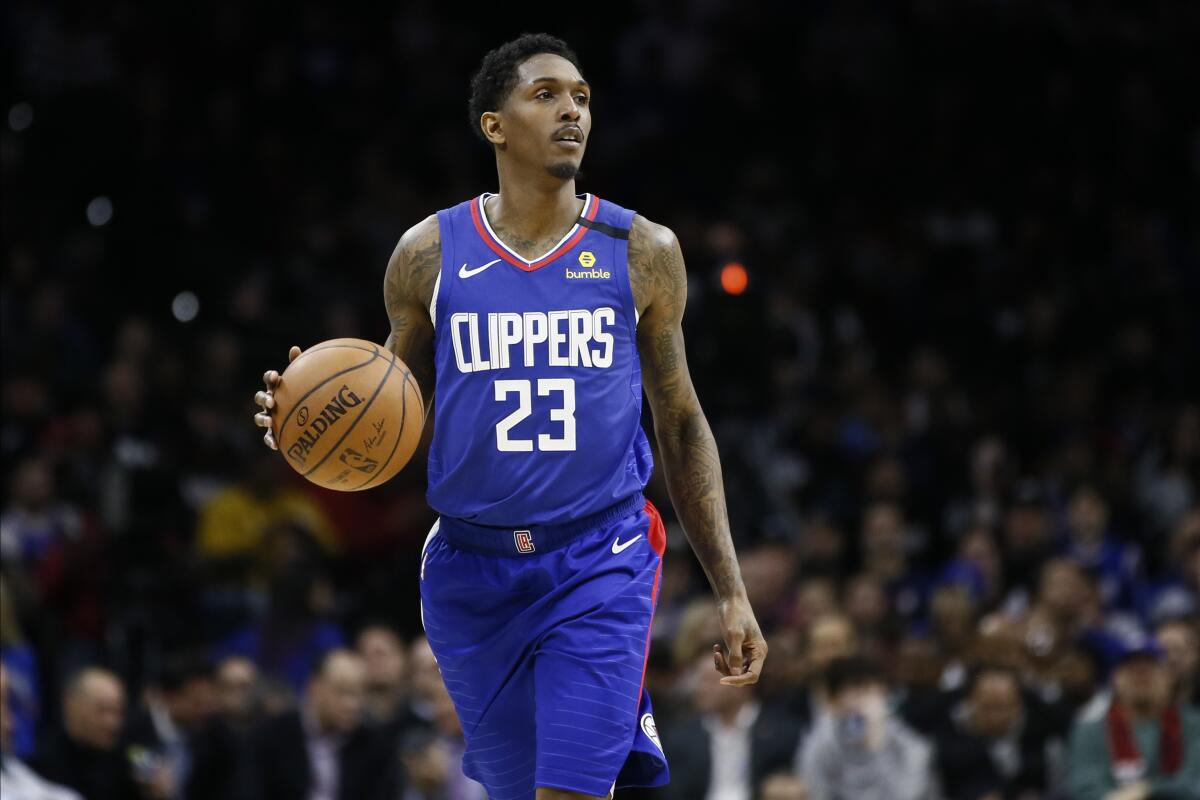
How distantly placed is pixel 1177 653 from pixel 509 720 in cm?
647

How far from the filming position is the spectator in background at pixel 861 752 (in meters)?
10.2

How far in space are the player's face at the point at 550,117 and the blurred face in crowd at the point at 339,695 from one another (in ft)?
17.5

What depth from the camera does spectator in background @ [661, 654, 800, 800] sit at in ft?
33.2

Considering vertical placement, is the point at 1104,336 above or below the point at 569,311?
above

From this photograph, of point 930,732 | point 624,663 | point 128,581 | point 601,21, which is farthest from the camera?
point 601,21

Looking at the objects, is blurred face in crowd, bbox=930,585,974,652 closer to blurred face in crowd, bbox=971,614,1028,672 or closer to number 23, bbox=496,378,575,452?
blurred face in crowd, bbox=971,614,1028,672

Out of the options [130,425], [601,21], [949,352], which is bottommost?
[130,425]

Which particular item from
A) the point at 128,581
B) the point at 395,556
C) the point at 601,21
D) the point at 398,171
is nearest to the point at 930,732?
the point at 395,556

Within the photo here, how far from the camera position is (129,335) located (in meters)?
13.1

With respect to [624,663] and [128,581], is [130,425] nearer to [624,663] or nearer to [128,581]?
[128,581]

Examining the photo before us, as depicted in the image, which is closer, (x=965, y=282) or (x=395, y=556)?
(x=395, y=556)

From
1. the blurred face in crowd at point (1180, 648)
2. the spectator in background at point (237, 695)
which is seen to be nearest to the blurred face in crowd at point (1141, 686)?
the blurred face in crowd at point (1180, 648)

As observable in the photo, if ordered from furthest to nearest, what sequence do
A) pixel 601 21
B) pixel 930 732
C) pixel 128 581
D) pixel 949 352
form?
1. pixel 601 21
2. pixel 949 352
3. pixel 128 581
4. pixel 930 732

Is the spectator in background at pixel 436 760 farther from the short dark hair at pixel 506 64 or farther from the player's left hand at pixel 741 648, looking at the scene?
the short dark hair at pixel 506 64
